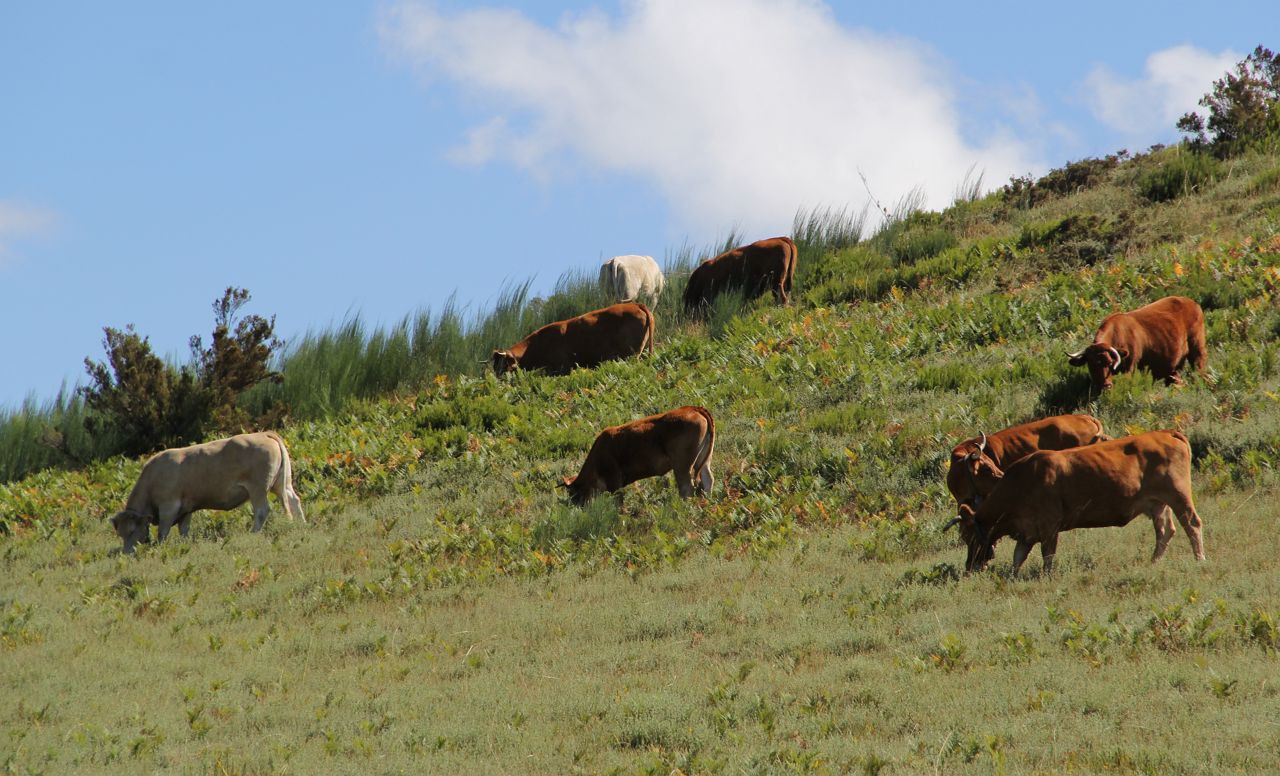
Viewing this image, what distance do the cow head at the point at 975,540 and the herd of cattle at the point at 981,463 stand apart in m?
0.01

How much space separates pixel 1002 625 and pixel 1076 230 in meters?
16.0

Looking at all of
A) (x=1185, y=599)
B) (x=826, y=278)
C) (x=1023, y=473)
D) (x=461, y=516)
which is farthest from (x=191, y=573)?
(x=826, y=278)

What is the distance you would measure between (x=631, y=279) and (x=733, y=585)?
17833 millimetres

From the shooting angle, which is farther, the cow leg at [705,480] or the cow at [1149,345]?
the cow leg at [705,480]

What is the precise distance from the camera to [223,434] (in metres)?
23.6

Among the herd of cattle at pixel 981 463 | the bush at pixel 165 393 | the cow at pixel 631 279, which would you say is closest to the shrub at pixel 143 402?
the bush at pixel 165 393

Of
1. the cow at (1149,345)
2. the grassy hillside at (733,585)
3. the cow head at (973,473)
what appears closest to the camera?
the grassy hillside at (733,585)

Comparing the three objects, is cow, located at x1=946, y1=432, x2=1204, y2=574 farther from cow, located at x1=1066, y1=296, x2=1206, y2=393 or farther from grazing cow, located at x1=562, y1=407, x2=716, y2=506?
grazing cow, located at x1=562, y1=407, x2=716, y2=506

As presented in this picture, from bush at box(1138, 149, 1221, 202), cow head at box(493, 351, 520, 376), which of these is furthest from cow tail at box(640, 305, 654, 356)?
bush at box(1138, 149, 1221, 202)

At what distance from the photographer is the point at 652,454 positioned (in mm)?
15148

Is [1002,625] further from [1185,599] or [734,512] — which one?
[734,512]

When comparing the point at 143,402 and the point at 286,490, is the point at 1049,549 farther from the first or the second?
the point at 143,402

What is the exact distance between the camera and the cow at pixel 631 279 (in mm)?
28594

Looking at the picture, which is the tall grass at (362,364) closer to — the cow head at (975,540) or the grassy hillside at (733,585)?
the grassy hillside at (733,585)
